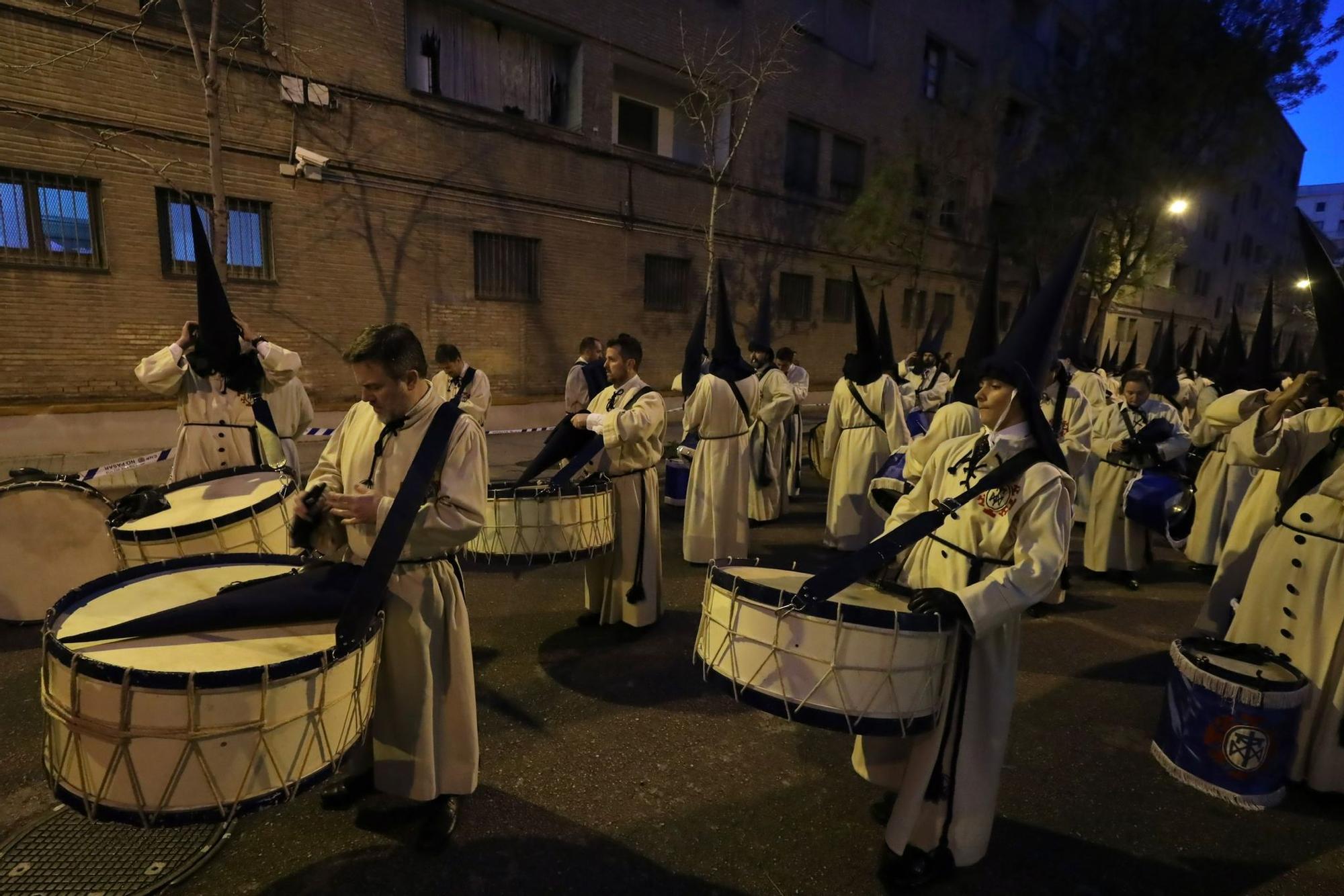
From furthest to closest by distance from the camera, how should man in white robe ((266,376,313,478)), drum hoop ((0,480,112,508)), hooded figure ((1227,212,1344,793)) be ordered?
man in white robe ((266,376,313,478))
drum hoop ((0,480,112,508))
hooded figure ((1227,212,1344,793))

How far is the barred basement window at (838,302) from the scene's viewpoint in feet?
64.4

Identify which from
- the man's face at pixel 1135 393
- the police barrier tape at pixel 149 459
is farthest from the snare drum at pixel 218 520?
the man's face at pixel 1135 393

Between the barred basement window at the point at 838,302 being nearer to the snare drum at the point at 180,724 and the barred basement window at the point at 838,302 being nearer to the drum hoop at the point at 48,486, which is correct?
the drum hoop at the point at 48,486

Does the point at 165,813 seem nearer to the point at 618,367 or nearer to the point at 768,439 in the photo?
the point at 618,367

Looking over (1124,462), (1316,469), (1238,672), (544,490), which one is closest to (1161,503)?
(1124,462)

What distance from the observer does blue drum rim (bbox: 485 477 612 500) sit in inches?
159

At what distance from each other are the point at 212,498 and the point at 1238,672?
532 centimetres

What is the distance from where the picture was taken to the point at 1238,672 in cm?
332

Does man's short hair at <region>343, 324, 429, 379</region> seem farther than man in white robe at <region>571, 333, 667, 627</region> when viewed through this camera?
No

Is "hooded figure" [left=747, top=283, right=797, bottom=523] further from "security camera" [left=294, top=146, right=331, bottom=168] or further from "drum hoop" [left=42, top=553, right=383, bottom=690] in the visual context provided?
"security camera" [left=294, top=146, right=331, bottom=168]

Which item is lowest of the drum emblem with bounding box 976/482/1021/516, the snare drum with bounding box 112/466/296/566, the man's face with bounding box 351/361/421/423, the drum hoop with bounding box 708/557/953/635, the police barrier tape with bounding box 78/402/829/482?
the police barrier tape with bounding box 78/402/829/482

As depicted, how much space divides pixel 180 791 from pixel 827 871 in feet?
7.83

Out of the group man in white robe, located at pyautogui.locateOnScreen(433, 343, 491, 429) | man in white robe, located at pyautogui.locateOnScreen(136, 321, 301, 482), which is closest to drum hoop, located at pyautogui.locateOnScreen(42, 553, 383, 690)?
man in white robe, located at pyautogui.locateOnScreen(136, 321, 301, 482)

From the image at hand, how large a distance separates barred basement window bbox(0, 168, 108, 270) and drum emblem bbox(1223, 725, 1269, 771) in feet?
40.1
